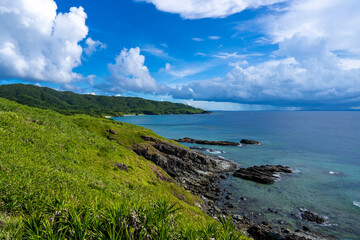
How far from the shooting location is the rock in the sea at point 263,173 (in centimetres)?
4412

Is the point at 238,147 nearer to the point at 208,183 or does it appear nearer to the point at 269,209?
the point at 208,183

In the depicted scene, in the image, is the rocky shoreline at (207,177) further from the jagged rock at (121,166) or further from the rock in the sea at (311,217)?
the jagged rock at (121,166)

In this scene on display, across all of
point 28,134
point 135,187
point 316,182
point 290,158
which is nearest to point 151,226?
point 135,187

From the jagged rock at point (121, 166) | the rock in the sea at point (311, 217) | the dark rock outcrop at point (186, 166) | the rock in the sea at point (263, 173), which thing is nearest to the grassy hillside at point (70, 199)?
the jagged rock at point (121, 166)

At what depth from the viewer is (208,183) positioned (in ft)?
137

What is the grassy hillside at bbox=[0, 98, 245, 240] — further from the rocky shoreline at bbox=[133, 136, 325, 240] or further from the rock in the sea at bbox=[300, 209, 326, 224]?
the rock in the sea at bbox=[300, 209, 326, 224]

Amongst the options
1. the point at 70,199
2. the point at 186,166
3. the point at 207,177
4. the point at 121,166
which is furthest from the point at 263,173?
the point at 70,199

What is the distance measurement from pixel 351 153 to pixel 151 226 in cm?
9293

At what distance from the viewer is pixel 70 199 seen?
8.73 m

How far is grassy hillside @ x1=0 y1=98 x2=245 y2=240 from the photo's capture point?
5516 mm

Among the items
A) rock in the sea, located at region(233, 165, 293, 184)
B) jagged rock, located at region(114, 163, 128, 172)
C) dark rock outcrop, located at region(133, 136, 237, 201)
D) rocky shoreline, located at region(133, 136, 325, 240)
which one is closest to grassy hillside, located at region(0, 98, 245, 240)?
jagged rock, located at region(114, 163, 128, 172)

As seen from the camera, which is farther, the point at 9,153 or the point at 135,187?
the point at 135,187

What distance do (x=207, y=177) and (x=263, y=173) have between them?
14.6 metres

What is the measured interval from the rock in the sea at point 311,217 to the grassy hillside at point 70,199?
17771mm
